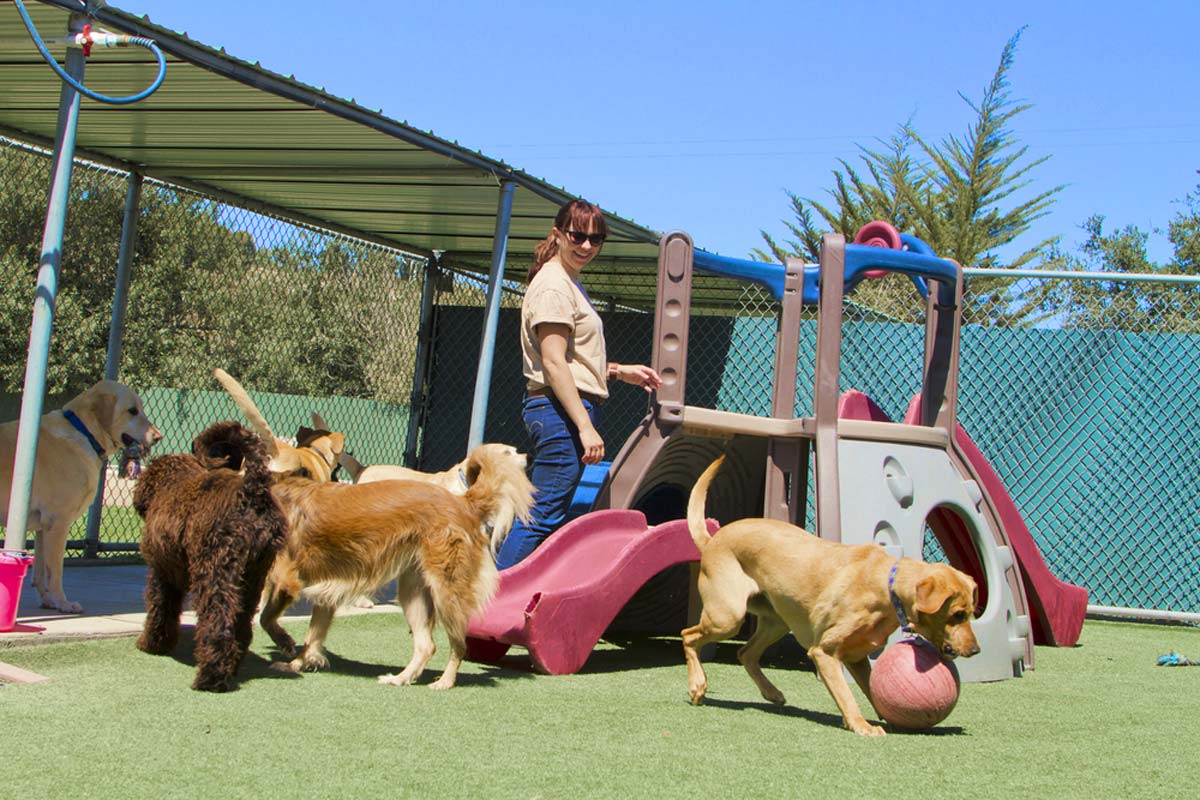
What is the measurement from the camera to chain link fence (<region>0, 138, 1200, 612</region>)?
9.54 metres

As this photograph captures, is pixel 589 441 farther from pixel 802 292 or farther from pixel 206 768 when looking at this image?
pixel 206 768

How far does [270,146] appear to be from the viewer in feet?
26.8

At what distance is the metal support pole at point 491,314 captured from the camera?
8.34 meters

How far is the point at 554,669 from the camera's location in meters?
5.73

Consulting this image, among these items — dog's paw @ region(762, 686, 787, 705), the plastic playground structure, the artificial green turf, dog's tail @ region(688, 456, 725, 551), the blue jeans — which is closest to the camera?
the artificial green turf

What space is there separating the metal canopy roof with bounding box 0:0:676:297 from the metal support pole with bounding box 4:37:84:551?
1.43 feet

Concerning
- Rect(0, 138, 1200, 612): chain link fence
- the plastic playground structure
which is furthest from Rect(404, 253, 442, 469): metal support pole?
the plastic playground structure

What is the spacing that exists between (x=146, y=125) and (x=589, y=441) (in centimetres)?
393

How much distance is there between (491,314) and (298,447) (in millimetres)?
1645

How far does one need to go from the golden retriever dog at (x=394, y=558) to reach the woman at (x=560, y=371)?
83cm

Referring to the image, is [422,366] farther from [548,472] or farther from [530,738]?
[530,738]

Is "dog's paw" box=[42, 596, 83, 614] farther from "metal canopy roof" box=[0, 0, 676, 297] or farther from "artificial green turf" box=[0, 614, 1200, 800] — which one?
"metal canopy roof" box=[0, 0, 676, 297]

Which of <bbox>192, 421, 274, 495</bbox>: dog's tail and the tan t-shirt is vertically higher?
the tan t-shirt

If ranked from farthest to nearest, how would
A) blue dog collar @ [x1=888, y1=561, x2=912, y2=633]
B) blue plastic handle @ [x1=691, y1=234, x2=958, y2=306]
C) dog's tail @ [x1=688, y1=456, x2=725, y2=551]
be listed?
blue plastic handle @ [x1=691, y1=234, x2=958, y2=306] < dog's tail @ [x1=688, y1=456, x2=725, y2=551] < blue dog collar @ [x1=888, y1=561, x2=912, y2=633]
